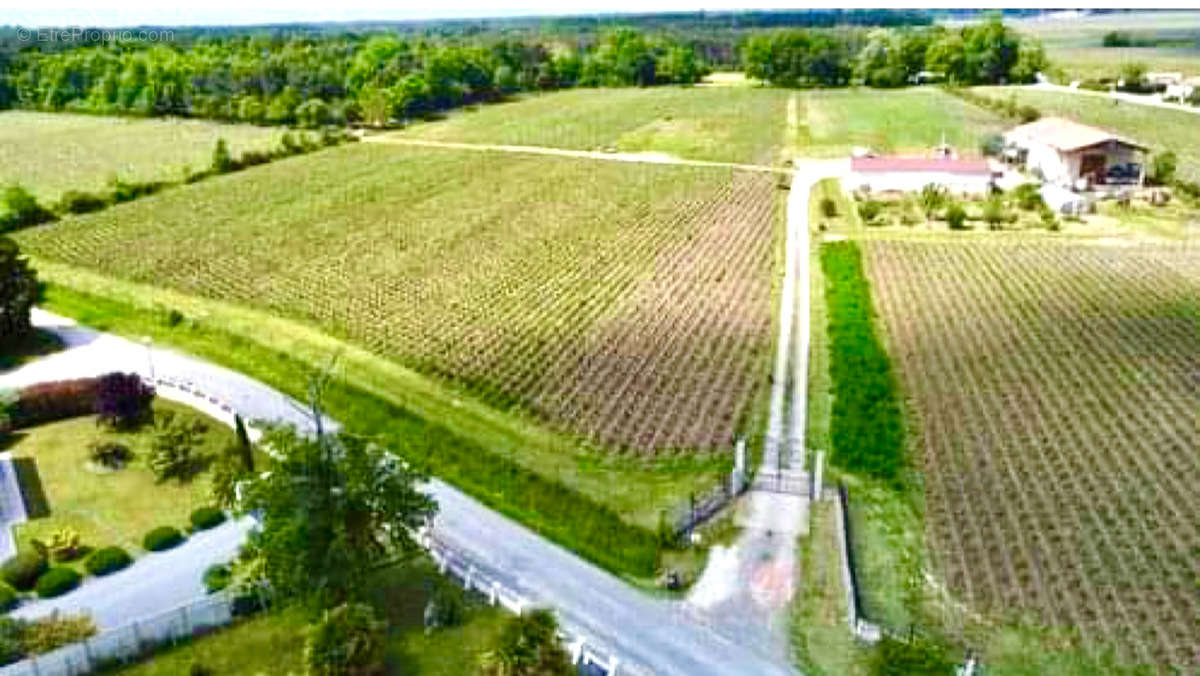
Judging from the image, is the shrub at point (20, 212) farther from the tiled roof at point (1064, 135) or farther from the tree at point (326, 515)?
the tiled roof at point (1064, 135)

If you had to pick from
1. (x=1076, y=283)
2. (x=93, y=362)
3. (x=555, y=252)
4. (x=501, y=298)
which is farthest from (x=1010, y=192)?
(x=93, y=362)

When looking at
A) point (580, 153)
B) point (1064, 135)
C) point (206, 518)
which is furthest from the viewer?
point (580, 153)

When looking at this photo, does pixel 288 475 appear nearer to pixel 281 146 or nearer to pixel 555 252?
pixel 555 252

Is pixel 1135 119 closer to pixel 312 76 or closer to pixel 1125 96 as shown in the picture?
pixel 1125 96

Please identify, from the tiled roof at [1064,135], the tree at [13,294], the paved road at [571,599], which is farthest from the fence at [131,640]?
the tiled roof at [1064,135]

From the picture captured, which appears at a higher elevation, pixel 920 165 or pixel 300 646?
pixel 920 165

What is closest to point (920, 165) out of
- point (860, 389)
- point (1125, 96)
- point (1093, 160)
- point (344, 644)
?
point (1093, 160)

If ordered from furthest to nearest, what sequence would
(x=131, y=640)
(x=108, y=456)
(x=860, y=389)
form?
1. (x=860, y=389)
2. (x=108, y=456)
3. (x=131, y=640)
